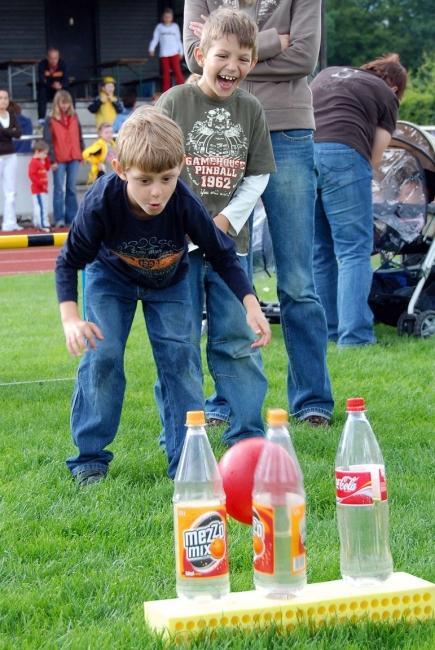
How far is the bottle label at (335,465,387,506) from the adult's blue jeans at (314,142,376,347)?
5.30 m

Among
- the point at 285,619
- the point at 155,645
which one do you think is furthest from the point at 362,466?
the point at 155,645

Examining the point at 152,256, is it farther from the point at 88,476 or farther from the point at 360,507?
the point at 360,507

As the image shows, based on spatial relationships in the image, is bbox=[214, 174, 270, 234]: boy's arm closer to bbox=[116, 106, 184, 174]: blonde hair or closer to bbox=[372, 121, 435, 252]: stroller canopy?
bbox=[116, 106, 184, 174]: blonde hair

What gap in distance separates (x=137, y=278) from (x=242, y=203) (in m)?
0.74

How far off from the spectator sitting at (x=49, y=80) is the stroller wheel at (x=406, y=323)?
57.9 feet

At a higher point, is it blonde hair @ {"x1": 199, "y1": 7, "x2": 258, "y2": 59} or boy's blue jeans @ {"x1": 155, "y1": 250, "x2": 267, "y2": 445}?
blonde hair @ {"x1": 199, "y1": 7, "x2": 258, "y2": 59}

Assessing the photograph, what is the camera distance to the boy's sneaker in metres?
4.99

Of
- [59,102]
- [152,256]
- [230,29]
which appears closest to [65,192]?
[59,102]

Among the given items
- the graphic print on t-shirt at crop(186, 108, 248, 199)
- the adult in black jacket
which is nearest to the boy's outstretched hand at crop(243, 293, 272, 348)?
the graphic print on t-shirt at crop(186, 108, 248, 199)

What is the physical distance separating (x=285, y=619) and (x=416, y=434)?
2.65 meters

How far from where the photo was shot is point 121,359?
5.03m

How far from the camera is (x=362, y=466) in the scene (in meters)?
3.40

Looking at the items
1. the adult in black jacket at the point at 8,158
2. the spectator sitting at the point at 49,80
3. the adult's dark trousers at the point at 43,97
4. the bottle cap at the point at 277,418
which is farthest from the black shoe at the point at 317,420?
the adult's dark trousers at the point at 43,97

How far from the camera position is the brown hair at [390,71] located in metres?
8.66
